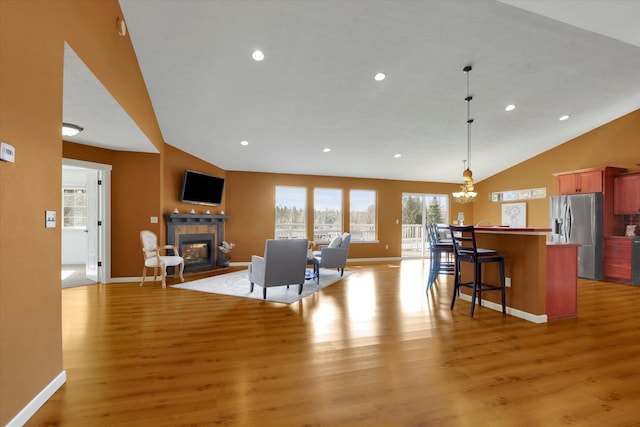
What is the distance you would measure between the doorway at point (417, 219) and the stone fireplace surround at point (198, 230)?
5.38 metres

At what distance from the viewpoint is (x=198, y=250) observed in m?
7.18

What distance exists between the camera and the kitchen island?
354 cm

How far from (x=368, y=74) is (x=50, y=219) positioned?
4068 mm

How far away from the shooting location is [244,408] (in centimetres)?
190

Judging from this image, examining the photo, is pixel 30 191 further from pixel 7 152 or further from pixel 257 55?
pixel 257 55

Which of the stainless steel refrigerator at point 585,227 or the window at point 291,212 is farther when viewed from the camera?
the window at point 291,212

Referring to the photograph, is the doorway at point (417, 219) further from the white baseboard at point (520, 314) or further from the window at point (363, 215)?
the white baseboard at point (520, 314)

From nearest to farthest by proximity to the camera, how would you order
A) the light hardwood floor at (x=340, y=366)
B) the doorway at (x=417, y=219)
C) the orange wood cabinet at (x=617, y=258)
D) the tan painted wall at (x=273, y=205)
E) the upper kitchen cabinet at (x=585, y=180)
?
the light hardwood floor at (x=340, y=366)
the orange wood cabinet at (x=617, y=258)
the upper kitchen cabinet at (x=585, y=180)
the tan painted wall at (x=273, y=205)
the doorway at (x=417, y=219)

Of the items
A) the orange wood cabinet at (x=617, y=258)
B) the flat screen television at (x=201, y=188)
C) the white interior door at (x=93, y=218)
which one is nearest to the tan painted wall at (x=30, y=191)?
the white interior door at (x=93, y=218)

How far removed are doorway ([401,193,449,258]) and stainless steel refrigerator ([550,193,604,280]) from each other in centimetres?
353

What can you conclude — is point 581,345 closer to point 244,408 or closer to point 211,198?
point 244,408

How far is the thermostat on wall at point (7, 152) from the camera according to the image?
161 centimetres

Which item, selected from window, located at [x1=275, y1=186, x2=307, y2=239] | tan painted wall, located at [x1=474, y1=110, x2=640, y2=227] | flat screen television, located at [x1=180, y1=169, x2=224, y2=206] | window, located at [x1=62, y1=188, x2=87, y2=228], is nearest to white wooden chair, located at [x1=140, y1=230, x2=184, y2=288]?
flat screen television, located at [x1=180, y1=169, x2=224, y2=206]

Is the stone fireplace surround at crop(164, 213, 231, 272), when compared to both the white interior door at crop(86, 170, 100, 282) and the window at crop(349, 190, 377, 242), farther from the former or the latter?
the window at crop(349, 190, 377, 242)
